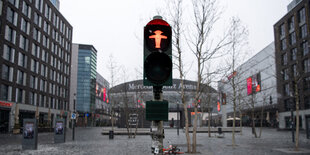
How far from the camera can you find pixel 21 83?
49719mm

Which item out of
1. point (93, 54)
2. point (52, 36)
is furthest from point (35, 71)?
point (93, 54)

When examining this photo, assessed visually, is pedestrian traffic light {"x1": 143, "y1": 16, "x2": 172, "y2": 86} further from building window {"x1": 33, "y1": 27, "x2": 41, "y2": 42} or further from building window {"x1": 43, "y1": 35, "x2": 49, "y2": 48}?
building window {"x1": 43, "y1": 35, "x2": 49, "y2": 48}

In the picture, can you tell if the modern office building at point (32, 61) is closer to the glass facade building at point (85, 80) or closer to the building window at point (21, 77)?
the building window at point (21, 77)

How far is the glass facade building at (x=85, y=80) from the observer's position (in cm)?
10819

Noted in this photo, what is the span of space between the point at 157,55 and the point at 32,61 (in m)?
54.8

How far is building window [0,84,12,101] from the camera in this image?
1713 inches

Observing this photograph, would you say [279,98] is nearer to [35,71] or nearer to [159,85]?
[35,71]

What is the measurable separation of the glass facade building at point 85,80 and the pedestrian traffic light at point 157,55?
107 metres

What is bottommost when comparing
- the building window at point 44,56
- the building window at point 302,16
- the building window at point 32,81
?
the building window at point 32,81

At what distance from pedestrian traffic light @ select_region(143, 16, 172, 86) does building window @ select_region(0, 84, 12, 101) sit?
4542 centimetres

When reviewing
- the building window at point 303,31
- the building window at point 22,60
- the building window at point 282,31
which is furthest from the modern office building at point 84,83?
the building window at point 303,31

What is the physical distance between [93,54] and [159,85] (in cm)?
11515

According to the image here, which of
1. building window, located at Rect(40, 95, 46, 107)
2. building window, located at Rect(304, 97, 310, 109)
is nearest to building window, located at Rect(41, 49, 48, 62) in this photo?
building window, located at Rect(40, 95, 46, 107)

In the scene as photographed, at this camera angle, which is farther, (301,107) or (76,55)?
(76,55)
